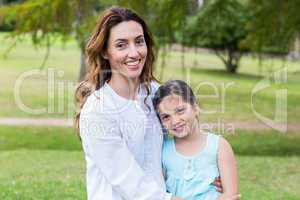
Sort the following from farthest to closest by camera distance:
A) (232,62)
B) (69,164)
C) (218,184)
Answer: (232,62) < (69,164) < (218,184)

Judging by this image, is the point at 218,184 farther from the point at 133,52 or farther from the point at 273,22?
the point at 273,22

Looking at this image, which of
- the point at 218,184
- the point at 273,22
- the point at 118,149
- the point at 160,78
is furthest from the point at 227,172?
the point at 273,22

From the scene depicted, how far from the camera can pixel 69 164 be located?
8.72m

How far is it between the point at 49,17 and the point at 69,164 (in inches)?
103

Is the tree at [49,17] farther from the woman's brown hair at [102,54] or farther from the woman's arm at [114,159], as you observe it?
the woman's arm at [114,159]

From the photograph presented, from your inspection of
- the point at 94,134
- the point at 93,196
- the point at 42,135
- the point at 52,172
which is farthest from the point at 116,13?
the point at 42,135

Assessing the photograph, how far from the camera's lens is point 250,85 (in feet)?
80.7

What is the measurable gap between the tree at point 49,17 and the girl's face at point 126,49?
6.73 m

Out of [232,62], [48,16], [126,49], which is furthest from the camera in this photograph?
[232,62]

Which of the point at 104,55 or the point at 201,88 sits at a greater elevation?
the point at 104,55

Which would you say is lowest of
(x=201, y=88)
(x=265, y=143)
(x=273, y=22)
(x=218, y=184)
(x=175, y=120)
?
(x=265, y=143)

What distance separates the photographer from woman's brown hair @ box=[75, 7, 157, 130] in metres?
Result: 2.68

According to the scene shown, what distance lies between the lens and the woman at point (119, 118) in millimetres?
2609

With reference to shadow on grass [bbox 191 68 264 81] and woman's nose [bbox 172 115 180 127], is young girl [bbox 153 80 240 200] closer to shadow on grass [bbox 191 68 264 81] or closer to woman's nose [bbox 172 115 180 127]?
woman's nose [bbox 172 115 180 127]
